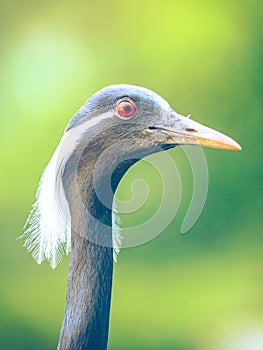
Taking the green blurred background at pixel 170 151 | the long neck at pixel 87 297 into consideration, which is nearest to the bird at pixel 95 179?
A: the long neck at pixel 87 297

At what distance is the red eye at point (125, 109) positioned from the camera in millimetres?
1126

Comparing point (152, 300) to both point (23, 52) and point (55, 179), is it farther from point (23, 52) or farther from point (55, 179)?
point (55, 179)

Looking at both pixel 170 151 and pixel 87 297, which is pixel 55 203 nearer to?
pixel 87 297

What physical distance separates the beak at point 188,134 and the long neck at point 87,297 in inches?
9.3

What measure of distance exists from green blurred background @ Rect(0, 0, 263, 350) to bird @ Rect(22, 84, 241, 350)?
123 centimetres

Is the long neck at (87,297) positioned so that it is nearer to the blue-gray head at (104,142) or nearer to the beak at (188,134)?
the blue-gray head at (104,142)

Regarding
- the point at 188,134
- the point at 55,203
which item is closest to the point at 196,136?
the point at 188,134

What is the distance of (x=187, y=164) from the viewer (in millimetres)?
2465

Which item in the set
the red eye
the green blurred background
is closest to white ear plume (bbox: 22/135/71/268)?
the red eye

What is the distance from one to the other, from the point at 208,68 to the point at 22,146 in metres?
0.80

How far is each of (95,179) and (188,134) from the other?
184 millimetres

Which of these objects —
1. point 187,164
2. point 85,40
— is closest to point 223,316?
point 187,164

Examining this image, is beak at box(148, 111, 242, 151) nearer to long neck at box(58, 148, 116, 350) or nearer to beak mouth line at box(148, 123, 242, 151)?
beak mouth line at box(148, 123, 242, 151)

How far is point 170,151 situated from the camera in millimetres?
2430
